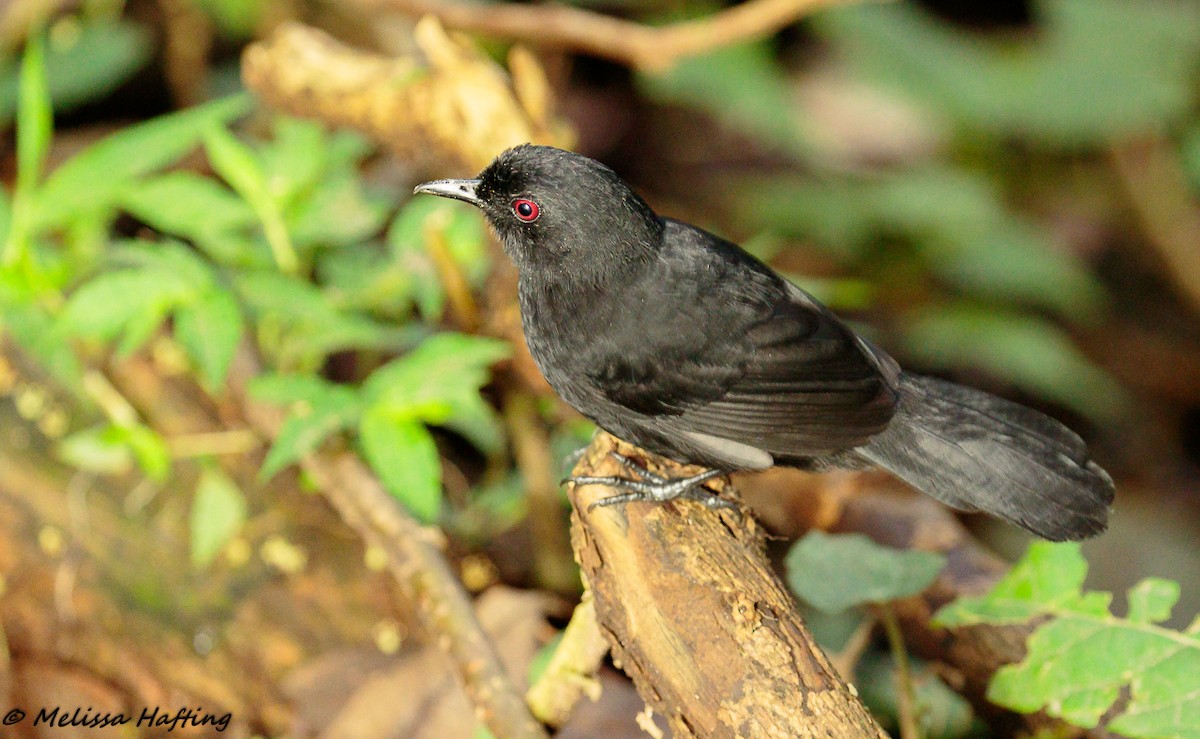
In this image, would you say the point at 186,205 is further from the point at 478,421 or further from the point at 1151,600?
the point at 1151,600

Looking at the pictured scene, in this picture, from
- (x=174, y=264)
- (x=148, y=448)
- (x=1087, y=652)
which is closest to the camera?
(x=1087, y=652)

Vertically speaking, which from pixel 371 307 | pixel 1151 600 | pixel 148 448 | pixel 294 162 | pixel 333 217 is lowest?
pixel 148 448

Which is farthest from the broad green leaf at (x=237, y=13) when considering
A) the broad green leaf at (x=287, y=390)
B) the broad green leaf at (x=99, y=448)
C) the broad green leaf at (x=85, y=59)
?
the broad green leaf at (x=287, y=390)

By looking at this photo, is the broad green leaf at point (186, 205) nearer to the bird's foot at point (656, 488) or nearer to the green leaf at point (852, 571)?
the bird's foot at point (656, 488)

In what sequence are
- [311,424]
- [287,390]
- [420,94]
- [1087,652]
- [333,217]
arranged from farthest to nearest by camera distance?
[420,94]
[333,217]
[287,390]
[311,424]
[1087,652]

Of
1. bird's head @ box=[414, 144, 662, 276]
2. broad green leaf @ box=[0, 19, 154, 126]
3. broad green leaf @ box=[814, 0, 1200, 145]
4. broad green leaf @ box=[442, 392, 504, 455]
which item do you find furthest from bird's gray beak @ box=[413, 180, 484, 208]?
broad green leaf @ box=[814, 0, 1200, 145]

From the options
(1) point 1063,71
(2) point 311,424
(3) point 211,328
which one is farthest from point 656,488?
(1) point 1063,71
